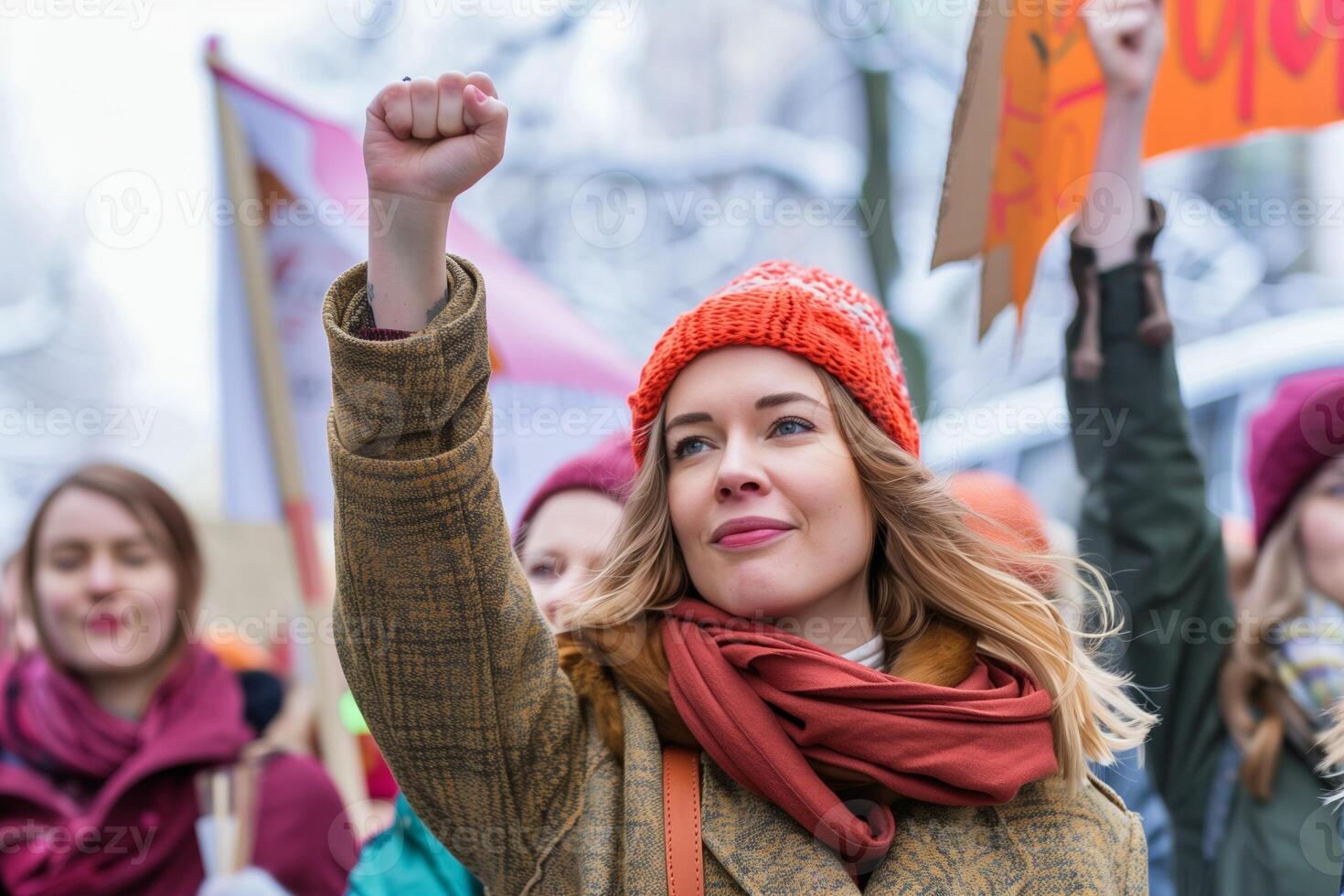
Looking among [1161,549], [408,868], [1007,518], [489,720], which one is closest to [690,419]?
[489,720]

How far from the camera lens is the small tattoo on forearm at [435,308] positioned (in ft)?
5.25

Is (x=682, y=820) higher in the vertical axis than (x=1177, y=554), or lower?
lower

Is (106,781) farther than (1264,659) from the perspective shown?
Yes

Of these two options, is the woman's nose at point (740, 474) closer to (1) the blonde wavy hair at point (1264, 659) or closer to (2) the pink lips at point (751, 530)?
(2) the pink lips at point (751, 530)

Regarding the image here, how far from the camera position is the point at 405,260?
1589mm

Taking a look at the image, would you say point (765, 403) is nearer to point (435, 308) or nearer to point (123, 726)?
point (435, 308)

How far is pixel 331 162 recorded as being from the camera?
4617mm

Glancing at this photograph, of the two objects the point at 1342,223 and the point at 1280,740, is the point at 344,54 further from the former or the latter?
the point at 1280,740

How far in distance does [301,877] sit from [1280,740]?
2.33 m

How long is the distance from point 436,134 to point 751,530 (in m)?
0.70

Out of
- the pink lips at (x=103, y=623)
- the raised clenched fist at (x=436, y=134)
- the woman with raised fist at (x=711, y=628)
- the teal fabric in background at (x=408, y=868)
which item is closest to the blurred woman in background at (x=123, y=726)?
the pink lips at (x=103, y=623)

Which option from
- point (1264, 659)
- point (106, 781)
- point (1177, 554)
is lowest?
point (106, 781)

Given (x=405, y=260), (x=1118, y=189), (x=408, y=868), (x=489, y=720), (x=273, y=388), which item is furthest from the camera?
(x=273, y=388)

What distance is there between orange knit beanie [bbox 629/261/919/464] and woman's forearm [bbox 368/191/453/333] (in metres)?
0.52
